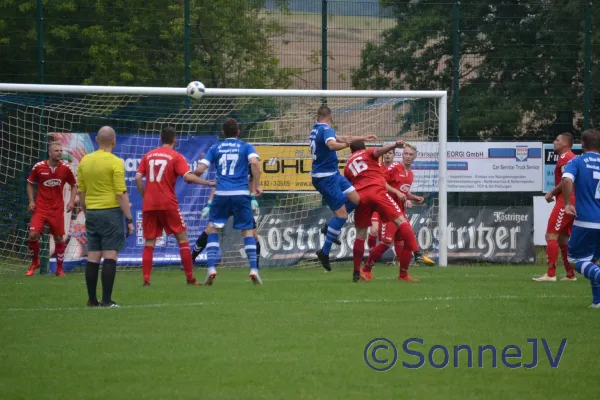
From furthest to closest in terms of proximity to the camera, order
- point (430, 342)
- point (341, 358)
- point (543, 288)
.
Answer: point (543, 288) < point (430, 342) < point (341, 358)

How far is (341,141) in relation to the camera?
533 inches

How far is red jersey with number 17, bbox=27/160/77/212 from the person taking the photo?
16.1 m

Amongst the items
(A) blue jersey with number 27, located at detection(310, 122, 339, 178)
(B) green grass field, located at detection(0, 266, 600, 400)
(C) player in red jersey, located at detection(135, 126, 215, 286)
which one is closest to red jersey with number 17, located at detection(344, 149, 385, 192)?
(A) blue jersey with number 27, located at detection(310, 122, 339, 178)

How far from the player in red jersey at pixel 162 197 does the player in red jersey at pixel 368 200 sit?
2111 mm

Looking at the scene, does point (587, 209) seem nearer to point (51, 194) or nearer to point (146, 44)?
point (51, 194)

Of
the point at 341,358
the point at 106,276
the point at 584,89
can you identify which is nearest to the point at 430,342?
Answer: the point at 341,358

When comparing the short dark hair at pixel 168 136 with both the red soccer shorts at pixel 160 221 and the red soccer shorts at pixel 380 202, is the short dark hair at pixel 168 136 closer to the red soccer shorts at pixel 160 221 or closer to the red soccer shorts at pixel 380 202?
the red soccer shorts at pixel 160 221

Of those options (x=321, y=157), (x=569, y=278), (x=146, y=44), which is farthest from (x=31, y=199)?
(x=569, y=278)

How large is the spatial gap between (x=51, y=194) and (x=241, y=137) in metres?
4.15

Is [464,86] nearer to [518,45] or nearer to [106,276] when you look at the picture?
[518,45]

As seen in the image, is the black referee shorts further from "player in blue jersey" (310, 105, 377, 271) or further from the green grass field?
"player in blue jersey" (310, 105, 377, 271)

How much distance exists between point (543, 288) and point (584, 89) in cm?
904

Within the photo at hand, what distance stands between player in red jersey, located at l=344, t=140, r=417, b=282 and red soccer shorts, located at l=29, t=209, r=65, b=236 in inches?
218

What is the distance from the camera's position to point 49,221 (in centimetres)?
1620
